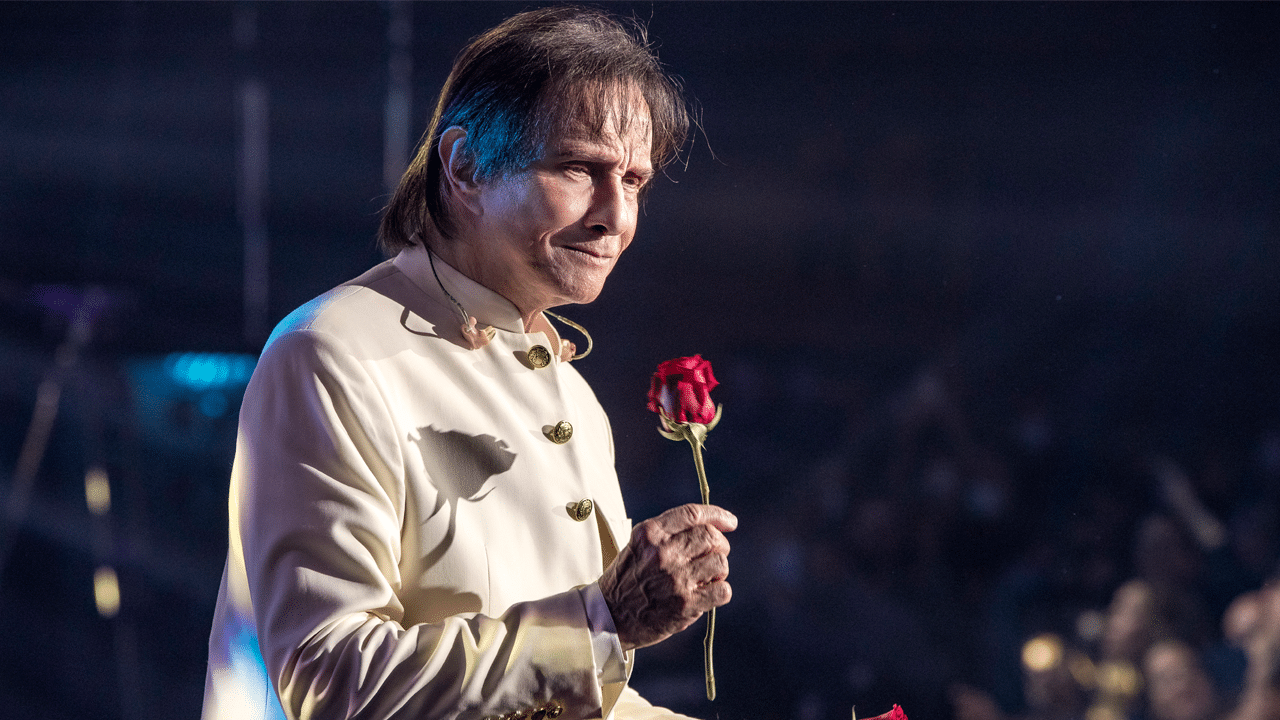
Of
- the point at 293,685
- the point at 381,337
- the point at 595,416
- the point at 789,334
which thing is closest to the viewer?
the point at 293,685

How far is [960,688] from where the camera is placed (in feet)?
9.96

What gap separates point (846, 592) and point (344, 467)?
2.49 metres

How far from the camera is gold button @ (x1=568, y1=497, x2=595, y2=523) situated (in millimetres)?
1088

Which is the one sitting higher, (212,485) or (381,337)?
(381,337)

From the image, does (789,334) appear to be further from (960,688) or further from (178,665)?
(178,665)

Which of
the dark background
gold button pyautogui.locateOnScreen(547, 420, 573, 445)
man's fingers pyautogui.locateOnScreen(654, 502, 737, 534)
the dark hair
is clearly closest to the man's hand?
man's fingers pyautogui.locateOnScreen(654, 502, 737, 534)

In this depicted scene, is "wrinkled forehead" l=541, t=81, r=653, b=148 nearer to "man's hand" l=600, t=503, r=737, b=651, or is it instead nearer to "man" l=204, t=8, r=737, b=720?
"man" l=204, t=8, r=737, b=720

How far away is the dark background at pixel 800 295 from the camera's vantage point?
8.18ft

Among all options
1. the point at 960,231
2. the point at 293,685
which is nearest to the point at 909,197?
the point at 960,231

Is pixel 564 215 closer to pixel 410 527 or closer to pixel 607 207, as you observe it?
pixel 607 207

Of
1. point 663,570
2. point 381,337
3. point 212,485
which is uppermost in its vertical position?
point 381,337

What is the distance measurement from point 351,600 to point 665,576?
0.97 ft

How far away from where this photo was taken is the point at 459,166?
3.65ft

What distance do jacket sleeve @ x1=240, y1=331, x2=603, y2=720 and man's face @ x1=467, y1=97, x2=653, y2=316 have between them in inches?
9.6
